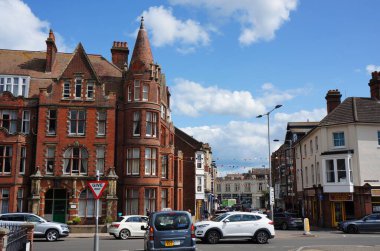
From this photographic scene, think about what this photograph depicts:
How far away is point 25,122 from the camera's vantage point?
35.7 m

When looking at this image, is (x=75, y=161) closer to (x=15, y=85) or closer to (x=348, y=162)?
(x=15, y=85)

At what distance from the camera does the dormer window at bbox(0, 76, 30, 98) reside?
36.5m

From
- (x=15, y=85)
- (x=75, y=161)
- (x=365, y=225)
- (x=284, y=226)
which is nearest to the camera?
(x=365, y=225)

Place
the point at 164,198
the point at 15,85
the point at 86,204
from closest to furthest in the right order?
the point at 86,204 → the point at 15,85 → the point at 164,198

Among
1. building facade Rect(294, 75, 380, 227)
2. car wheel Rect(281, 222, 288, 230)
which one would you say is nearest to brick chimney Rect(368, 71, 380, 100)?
building facade Rect(294, 75, 380, 227)

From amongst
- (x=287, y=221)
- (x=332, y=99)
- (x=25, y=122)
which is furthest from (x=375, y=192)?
(x=25, y=122)

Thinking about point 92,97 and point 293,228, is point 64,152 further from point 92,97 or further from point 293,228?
point 293,228

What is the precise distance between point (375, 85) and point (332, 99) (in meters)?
4.72

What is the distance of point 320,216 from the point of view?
38.6m

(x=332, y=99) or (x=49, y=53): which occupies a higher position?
(x=49, y=53)

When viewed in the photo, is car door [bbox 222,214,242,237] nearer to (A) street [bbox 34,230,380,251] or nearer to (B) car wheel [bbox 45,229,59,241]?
(A) street [bbox 34,230,380,251]

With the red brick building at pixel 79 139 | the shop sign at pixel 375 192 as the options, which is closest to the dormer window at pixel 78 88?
the red brick building at pixel 79 139

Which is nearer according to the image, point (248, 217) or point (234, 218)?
point (234, 218)

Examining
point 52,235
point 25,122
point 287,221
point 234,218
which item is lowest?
point 287,221
